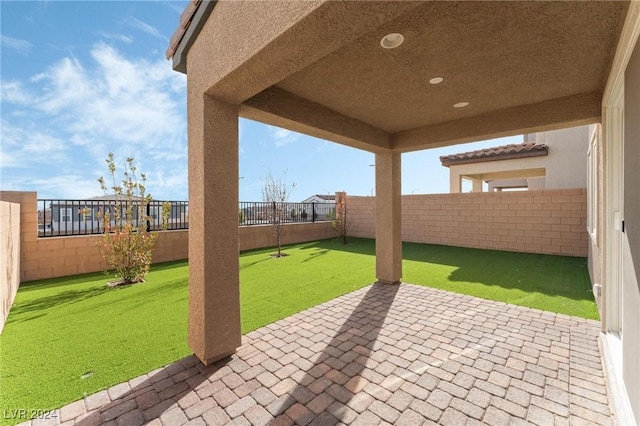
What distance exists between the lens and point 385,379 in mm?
2551

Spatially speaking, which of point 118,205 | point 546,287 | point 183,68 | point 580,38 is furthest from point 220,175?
point 546,287

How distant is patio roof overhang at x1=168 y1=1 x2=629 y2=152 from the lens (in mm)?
1877

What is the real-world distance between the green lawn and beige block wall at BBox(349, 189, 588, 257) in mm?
711

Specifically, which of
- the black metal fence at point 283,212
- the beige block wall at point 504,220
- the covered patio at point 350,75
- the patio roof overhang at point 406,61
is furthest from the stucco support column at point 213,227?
the beige block wall at point 504,220

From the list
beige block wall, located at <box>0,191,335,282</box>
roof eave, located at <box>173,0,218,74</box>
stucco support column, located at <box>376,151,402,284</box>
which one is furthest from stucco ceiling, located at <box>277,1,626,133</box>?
beige block wall, located at <box>0,191,335,282</box>

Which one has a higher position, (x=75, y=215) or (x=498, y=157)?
(x=498, y=157)

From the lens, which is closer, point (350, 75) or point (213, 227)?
point (213, 227)

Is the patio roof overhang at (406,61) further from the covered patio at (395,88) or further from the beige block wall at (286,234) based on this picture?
the beige block wall at (286,234)

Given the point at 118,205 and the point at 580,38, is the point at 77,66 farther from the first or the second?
the point at 580,38

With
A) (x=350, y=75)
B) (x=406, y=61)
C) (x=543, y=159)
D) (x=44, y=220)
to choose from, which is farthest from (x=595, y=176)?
(x=44, y=220)

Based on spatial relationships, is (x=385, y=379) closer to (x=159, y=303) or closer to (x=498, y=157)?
(x=159, y=303)

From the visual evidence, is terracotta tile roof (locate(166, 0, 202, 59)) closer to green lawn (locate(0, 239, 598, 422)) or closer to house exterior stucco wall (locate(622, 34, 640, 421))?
green lawn (locate(0, 239, 598, 422))

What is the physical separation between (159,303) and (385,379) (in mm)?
3891

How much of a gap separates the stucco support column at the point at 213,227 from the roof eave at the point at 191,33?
20.9 inches
